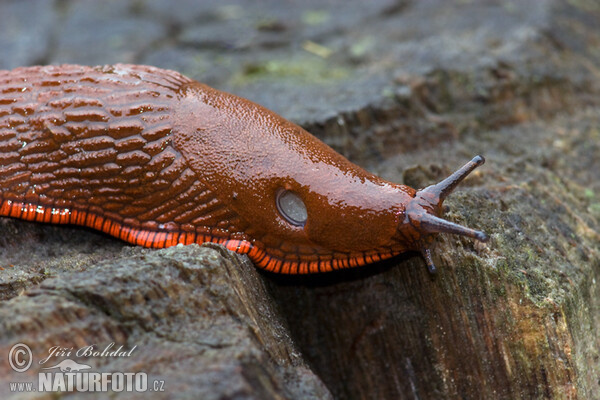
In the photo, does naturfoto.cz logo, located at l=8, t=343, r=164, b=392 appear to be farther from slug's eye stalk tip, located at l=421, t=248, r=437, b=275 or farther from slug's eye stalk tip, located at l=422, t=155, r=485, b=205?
slug's eye stalk tip, located at l=422, t=155, r=485, b=205

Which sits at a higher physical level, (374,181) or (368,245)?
(374,181)

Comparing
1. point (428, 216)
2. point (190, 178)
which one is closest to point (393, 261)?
point (428, 216)

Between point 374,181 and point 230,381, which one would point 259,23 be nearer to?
point 374,181

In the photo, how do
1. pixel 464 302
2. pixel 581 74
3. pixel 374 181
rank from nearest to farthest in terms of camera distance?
pixel 464 302
pixel 374 181
pixel 581 74

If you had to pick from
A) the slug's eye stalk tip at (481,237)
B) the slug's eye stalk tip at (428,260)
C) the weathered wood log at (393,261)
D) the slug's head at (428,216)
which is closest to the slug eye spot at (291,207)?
the weathered wood log at (393,261)

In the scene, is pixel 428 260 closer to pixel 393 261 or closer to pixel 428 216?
pixel 428 216

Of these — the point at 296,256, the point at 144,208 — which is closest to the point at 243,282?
the point at 296,256
